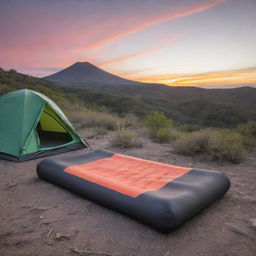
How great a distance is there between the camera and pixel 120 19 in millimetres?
9258

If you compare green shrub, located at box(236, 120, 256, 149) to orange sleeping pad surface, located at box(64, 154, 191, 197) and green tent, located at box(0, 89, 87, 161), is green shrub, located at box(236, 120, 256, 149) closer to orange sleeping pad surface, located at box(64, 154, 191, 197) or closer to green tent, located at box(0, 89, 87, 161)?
orange sleeping pad surface, located at box(64, 154, 191, 197)

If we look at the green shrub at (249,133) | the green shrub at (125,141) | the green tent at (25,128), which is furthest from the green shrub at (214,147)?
the green tent at (25,128)

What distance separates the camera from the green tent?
5.07 meters

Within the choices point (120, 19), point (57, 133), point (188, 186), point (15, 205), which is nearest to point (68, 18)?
point (120, 19)

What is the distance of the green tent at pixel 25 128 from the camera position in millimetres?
5070

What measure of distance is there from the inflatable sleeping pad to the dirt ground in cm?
13

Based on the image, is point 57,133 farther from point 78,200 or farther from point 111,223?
point 111,223

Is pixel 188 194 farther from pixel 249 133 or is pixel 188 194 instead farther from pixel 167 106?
pixel 167 106

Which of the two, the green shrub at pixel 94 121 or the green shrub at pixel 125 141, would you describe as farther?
the green shrub at pixel 94 121

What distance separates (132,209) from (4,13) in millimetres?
9225

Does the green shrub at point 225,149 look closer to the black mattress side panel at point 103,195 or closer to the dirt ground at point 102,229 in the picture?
the dirt ground at point 102,229

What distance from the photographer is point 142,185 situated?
2.88 meters

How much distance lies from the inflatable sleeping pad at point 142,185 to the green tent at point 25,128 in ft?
5.11

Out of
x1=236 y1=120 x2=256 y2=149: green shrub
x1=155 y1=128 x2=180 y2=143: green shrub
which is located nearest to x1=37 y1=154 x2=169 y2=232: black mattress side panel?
x1=155 y1=128 x2=180 y2=143: green shrub
